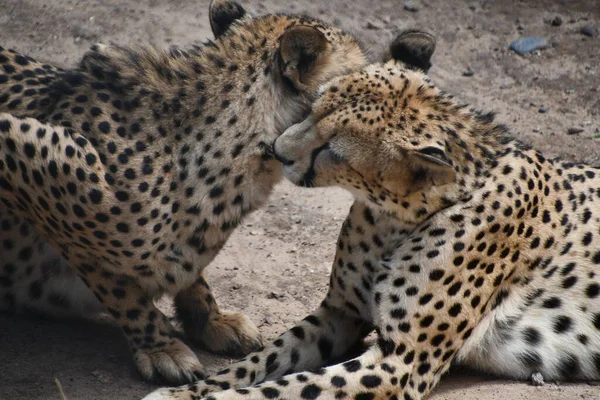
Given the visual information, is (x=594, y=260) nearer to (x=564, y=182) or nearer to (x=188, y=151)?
(x=564, y=182)

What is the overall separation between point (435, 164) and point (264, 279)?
1.92m

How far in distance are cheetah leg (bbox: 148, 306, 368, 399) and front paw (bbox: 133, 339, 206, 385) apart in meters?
0.15

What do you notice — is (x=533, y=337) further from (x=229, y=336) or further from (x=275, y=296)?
(x=275, y=296)

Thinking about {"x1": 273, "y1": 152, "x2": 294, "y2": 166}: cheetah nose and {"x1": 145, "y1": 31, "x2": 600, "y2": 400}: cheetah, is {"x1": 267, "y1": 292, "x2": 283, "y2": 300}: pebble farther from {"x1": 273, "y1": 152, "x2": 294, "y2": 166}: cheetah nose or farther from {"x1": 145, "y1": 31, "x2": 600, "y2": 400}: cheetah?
{"x1": 273, "y1": 152, "x2": 294, "y2": 166}: cheetah nose

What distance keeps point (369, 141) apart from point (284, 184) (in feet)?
8.53

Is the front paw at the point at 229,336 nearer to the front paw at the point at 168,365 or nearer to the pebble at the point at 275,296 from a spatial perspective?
the front paw at the point at 168,365

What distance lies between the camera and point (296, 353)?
4480 millimetres

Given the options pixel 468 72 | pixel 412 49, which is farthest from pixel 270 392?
pixel 468 72

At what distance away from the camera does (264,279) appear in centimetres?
553

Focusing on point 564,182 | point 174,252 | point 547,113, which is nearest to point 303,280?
point 174,252

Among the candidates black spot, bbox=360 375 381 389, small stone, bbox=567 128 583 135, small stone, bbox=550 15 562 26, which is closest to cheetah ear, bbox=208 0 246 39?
black spot, bbox=360 375 381 389

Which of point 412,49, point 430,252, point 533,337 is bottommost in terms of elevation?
point 533,337

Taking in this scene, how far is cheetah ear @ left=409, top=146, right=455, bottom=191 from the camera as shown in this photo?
3854 mm

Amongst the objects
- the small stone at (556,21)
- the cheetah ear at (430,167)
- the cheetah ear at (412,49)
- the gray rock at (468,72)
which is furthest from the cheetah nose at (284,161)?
the small stone at (556,21)
